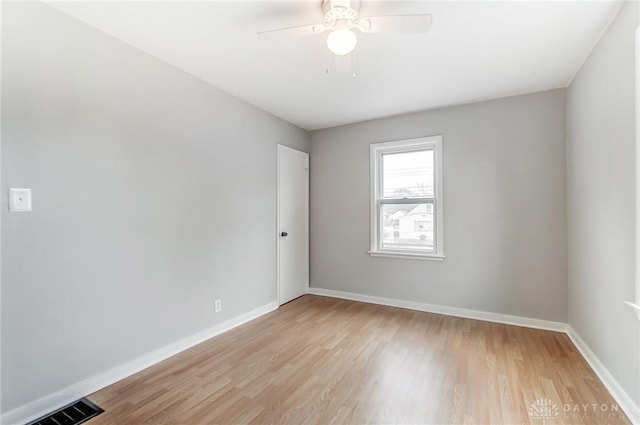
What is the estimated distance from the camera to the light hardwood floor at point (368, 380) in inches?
68.8

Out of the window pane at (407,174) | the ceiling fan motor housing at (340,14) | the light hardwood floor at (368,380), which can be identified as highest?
the ceiling fan motor housing at (340,14)

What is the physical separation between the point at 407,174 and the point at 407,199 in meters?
0.33

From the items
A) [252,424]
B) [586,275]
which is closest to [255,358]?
[252,424]

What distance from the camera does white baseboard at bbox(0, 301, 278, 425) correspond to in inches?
65.7

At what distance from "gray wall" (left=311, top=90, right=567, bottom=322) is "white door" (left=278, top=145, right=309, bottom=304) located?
2.23 feet

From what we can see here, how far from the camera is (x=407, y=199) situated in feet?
12.4

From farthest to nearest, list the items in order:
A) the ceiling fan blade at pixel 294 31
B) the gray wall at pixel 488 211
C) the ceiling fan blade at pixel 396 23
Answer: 1. the gray wall at pixel 488 211
2. the ceiling fan blade at pixel 294 31
3. the ceiling fan blade at pixel 396 23

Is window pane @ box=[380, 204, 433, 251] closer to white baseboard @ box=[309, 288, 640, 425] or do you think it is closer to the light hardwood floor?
white baseboard @ box=[309, 288, 640, 425]

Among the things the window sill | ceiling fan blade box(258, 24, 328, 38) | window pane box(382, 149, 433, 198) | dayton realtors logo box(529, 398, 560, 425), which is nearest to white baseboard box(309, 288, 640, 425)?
dayton realtors logo box(529, 398, 560, 425)

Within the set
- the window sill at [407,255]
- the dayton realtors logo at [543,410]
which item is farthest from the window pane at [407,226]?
the dayton realtors logo at [543,410]

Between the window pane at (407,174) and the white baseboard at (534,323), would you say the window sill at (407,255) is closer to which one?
the white baseboard at (534,323)

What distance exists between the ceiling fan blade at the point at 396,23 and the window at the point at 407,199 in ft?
6.83

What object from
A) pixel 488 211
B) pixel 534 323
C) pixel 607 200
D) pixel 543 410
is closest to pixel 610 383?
pixel 543 410

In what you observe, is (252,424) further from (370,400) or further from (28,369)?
(28,369)
